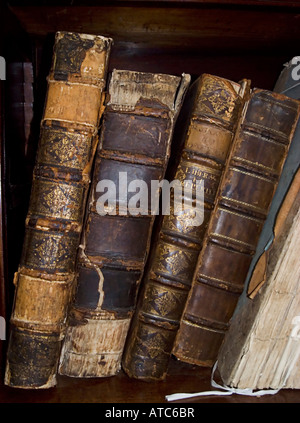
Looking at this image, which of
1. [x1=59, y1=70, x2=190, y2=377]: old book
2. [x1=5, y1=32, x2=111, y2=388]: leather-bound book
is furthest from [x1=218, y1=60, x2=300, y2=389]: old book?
[x1=5, y1=32, x2=111, y2=388]: leather-bound book

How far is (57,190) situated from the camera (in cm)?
65

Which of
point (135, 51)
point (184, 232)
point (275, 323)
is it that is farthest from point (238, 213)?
point (135, 51)

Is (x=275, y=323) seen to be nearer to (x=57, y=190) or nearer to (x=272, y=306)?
(x=272, y=306)

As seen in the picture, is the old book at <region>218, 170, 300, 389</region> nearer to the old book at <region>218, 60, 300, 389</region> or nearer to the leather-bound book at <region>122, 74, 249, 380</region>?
the old book at <region>218, 60, 300, 389</region>

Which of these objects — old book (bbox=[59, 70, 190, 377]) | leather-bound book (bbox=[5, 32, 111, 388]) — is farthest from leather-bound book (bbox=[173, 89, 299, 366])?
leather-bound book (bbox=[5, 32, 111, 388])

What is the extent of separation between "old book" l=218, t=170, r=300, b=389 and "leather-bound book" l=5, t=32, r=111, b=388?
379mm

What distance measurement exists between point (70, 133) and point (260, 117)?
380mm

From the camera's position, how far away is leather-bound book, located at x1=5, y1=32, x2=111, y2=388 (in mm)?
651

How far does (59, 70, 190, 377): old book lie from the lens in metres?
0.69

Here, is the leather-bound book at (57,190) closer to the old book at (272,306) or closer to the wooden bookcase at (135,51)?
the wooden bookcase at (135,51)

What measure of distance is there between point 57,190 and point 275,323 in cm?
51

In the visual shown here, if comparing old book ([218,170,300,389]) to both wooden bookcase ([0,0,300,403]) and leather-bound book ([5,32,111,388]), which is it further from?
leather-bound book ([5,32,111,388])

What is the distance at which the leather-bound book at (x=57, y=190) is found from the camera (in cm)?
65

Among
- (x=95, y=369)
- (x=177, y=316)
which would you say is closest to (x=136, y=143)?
(x=177, y=316)
